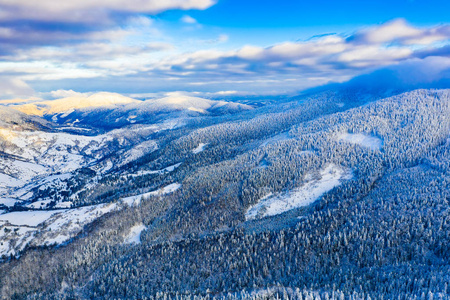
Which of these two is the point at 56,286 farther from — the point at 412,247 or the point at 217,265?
the point at 412,247

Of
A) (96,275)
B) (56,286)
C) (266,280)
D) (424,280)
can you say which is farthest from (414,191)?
(56,286)

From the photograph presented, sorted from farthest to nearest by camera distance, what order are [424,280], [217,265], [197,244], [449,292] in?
[197,244] → [217,265] → [424,280] → [449,292]

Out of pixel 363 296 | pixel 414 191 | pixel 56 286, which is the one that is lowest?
pixel 56 286

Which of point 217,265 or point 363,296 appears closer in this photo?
point 363,296

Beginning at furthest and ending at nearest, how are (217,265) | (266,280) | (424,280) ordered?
(217,265) → (266,280) → (424,280)

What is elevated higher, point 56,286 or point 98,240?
point 98,240

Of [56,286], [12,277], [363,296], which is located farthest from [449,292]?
[12,277]

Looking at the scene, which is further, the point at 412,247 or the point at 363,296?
the point at 412,247

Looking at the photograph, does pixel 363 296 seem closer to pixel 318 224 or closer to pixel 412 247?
pixel 412 247

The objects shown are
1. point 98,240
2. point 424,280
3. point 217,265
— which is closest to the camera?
point 424,280
